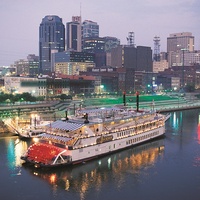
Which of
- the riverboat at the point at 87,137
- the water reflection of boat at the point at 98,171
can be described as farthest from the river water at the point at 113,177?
the riverboat at the point at 87,137

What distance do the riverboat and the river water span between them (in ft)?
2.14

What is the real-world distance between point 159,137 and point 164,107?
2830 cm

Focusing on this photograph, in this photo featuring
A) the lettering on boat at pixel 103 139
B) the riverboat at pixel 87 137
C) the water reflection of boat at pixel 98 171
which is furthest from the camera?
the lettering on boat at pixel 103 139

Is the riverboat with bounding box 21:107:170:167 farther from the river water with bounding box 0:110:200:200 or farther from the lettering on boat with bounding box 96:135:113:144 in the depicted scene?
the river water with bounding box 0:110:200:200

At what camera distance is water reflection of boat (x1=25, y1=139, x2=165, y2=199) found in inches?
859

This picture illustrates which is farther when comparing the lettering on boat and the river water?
the lettering on boat

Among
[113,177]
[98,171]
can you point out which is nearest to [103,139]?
[98,171]

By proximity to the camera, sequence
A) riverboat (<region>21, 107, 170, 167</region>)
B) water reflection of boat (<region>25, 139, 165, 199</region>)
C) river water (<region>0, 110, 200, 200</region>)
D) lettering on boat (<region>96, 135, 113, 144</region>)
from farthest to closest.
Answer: lettering on boat (<region>96, 135, 113, 144</region>), riverboat (<region>21, 107, 170, 167</region>), water reflection of boat (<region>25, 139, 165, 199</region>), river water (<region>0, 110, 200, 200</region>)

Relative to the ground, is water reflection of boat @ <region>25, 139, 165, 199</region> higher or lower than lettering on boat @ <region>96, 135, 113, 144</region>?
lower

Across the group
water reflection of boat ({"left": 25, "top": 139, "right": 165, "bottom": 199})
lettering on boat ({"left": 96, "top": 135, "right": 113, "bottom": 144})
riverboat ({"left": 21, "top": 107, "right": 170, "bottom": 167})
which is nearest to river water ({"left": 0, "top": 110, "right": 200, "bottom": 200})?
water reflection of boat ({"left": 25, "top": 139, "right": 165, "bottom": 199})

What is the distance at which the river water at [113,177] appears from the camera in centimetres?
2022

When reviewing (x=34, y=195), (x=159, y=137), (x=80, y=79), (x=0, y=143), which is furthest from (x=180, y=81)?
(x=34, y=195)

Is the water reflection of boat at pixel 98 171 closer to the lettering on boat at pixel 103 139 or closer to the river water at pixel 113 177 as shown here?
the river water at pixel 113 177

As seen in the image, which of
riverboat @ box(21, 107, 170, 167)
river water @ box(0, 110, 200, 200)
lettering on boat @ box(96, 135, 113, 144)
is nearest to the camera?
river water @ box(0, 110, 200, 200)
